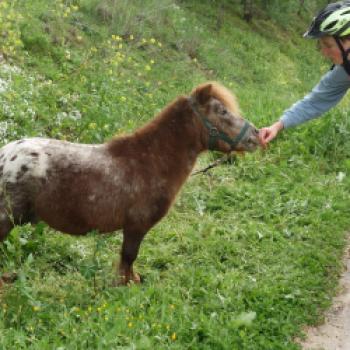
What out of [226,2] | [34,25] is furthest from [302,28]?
[34,25]

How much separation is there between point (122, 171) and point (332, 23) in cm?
231

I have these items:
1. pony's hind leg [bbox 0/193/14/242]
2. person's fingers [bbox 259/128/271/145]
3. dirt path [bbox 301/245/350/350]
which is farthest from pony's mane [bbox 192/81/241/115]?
dirt path [bbox 301/245/350/350]

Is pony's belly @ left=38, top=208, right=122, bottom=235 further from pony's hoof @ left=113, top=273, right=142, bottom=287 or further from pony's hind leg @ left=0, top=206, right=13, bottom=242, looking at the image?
pony's hoof @ left=113, top=273, right=142, bottom=287

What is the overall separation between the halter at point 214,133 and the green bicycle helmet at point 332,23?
3.54 feet

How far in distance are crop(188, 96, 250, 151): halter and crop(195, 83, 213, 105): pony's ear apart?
5 centimetres

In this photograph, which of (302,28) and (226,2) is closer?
(226,2)

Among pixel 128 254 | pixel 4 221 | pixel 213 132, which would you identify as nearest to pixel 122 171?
pixel 128 254

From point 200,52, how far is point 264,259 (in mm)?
12152

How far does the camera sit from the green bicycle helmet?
179 inches

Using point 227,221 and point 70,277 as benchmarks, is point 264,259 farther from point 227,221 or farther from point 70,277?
point 70,277

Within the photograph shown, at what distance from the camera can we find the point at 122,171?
4648 millimetres

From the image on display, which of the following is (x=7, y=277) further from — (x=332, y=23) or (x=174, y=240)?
(x=332, y=23)

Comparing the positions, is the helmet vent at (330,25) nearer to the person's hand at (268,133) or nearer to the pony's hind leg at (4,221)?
the person's hand at (268,133)

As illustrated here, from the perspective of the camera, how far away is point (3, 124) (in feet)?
21.3
